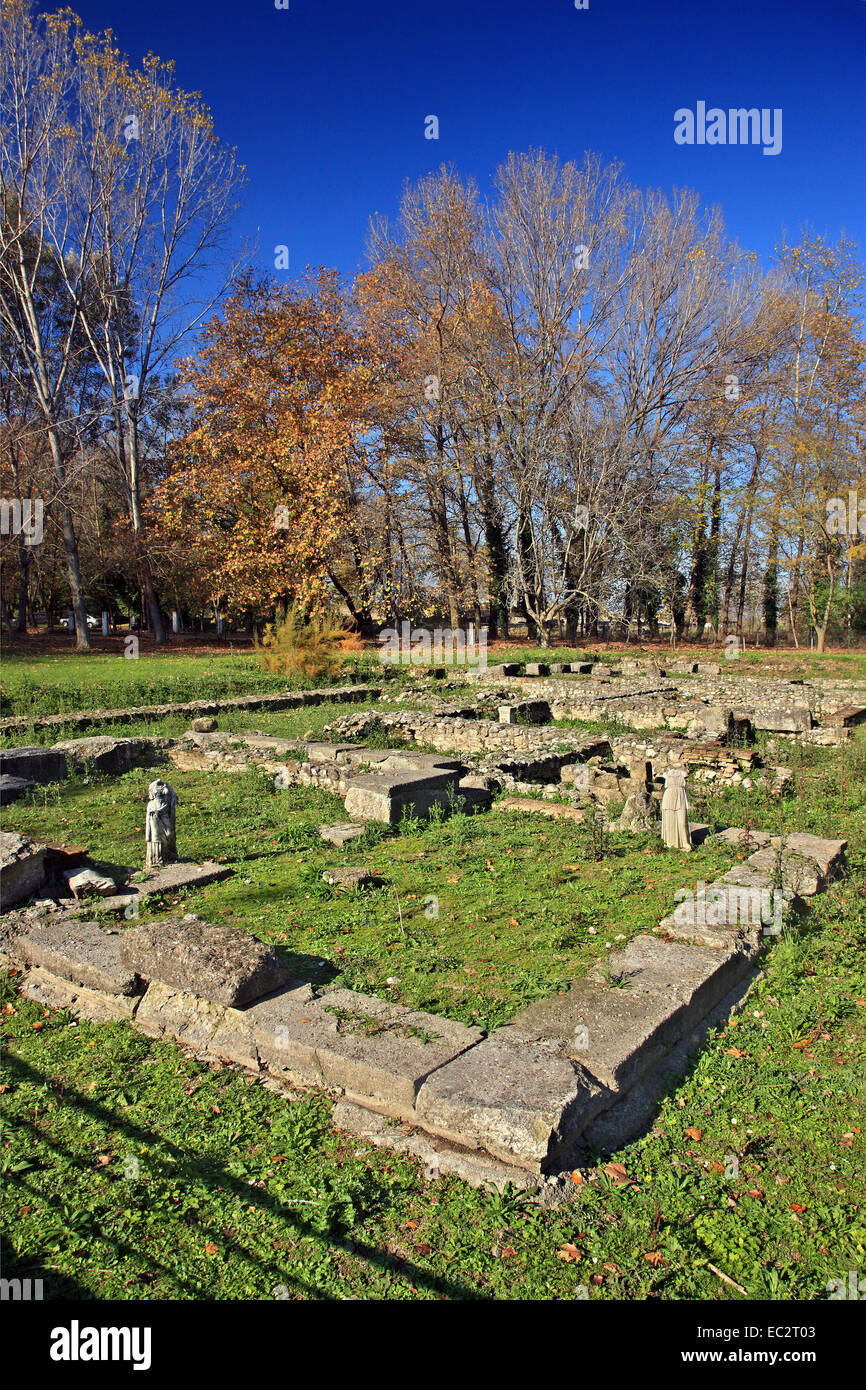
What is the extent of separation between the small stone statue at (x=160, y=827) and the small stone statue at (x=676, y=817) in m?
4.25

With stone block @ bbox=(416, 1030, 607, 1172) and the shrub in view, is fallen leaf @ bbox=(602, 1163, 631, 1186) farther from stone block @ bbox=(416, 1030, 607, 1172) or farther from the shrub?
the shrub

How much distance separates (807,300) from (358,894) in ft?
105

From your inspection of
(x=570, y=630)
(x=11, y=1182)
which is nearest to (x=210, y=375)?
(x=570, y=630)

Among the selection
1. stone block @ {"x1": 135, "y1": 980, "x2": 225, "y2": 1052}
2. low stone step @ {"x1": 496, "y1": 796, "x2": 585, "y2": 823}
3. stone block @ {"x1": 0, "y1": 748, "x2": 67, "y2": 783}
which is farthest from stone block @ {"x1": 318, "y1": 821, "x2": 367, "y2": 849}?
stone block @ {"x1": 0, "y1": 748, "x2": 67, "y2": 783}

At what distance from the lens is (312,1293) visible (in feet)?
8.25

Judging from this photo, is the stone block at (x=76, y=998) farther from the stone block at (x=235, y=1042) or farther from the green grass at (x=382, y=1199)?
the stone block at (x=235, y=1042)

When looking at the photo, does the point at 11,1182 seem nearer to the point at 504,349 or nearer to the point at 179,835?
the point at 179,835

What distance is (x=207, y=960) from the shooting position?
162 inches

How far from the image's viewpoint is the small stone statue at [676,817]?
22.8 ft

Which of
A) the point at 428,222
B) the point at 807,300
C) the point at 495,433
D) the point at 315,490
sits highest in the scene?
the point at 428,222

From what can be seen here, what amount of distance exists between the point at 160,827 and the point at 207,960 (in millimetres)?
2631

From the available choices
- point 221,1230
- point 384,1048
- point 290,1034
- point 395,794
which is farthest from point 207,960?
point 395,794

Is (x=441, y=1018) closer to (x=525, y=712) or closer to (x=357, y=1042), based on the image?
(x=357, y=1042)

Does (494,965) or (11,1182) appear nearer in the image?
(11,1182)
